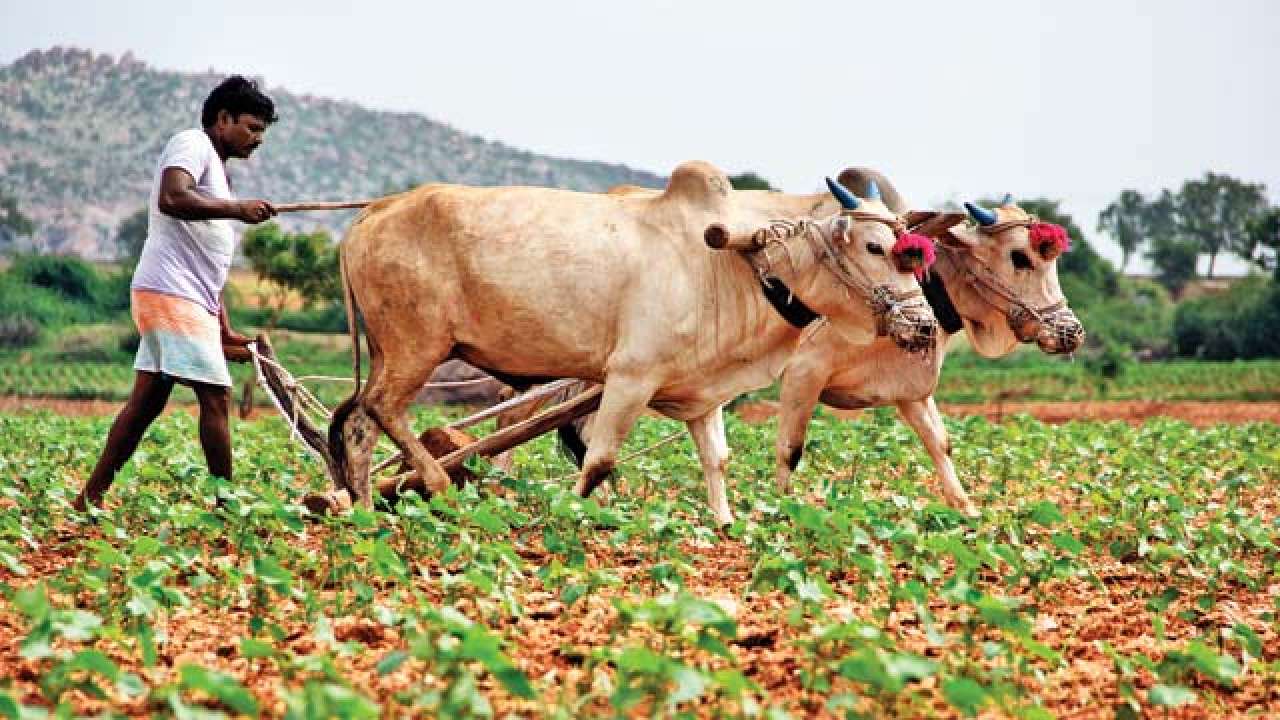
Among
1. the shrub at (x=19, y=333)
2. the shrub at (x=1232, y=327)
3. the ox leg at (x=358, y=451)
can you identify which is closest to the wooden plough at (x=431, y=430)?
the ox leg at (x=358, y=451)

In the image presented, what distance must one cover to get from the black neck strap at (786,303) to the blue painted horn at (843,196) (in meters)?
0.43

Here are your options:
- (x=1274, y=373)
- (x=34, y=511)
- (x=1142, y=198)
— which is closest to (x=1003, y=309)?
(x=34, y=511)

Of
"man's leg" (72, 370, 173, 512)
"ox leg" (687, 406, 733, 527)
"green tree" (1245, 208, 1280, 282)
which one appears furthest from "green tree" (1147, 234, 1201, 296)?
"man's leg" (72, 370, 173, 512)

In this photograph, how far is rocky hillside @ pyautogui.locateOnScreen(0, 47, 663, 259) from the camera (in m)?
140

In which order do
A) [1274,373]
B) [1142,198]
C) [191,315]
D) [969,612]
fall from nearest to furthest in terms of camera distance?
[969,612] < [191,315] < [1274,373] < [1142,198]

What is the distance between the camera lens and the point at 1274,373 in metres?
36.8

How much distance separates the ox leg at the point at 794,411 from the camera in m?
8.00

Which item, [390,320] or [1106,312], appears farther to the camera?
[1106,312]

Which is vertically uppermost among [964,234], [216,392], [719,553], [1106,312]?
[964,234]

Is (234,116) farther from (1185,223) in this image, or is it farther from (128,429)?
(1185,223)

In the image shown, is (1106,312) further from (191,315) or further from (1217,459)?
(191,315)

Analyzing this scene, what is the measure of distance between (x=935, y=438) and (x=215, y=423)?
395 cm

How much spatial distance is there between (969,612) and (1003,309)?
3.19 metres

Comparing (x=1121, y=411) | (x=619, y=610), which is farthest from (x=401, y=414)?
(x=1121, y=411)
